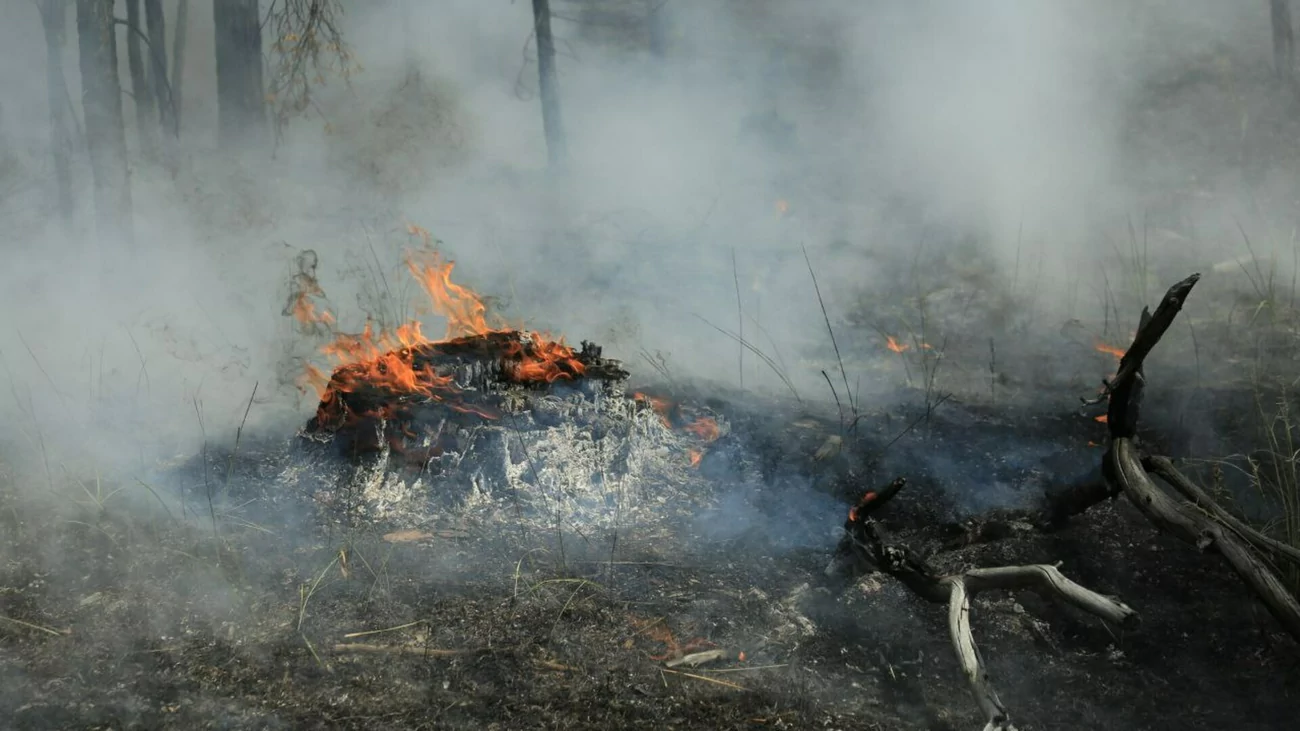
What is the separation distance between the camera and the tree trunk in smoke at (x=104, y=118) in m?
6.48

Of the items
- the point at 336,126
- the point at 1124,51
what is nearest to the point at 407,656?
the point at 336,126

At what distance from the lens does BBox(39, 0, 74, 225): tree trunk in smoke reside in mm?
8805

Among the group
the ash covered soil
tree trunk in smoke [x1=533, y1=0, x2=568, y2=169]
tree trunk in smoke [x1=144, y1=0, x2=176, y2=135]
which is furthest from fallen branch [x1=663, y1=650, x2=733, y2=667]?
tree trunk in smoke [x1=144, y1=0, x2=176, y2=135]

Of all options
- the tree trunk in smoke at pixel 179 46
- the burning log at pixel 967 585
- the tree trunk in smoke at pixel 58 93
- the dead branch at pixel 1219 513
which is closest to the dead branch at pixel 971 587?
the burning log at pixel 967 585

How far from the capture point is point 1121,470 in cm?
326

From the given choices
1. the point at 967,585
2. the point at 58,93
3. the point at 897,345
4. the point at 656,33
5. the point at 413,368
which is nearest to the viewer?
the point at 967,585

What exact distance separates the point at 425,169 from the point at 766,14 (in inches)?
217

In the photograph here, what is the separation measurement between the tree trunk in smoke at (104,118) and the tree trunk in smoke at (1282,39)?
10.2 metres

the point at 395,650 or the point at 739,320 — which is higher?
the point at 739,320

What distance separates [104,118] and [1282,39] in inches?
412

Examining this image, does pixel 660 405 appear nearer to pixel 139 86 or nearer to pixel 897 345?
pixel 897 345

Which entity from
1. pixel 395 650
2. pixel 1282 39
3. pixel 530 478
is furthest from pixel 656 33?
pixel 395 650

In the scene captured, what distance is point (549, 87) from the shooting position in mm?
8945

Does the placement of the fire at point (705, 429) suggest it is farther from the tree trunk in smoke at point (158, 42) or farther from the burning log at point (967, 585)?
the tree trunk in smoke at point (158, 42)
